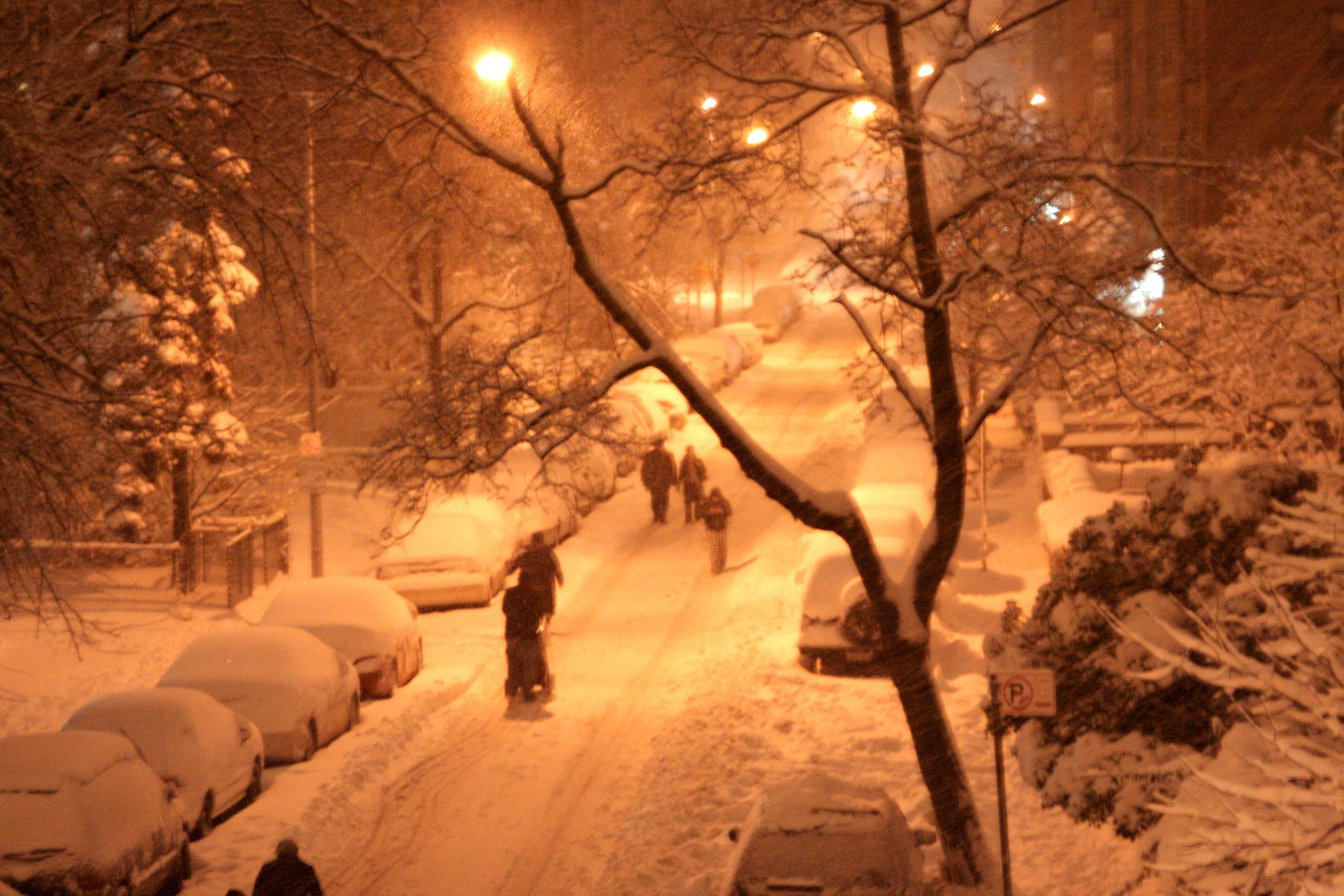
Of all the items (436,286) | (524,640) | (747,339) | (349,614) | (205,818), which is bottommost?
(205,818)

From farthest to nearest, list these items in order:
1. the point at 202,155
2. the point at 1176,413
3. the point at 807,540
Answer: the point at 1176,413 < the point at 807,540 < the point at 202,155

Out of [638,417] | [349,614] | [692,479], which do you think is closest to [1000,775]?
[349,614]

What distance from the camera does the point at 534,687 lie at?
651 inches

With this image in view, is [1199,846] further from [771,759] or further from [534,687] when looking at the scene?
[534,687]

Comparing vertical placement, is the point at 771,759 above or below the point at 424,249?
below

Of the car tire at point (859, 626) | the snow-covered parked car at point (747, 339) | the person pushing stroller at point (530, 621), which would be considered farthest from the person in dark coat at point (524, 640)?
the snow-covered parked car at point (747, 339)

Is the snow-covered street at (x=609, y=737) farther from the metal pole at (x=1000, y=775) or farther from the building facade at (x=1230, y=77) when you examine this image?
the building facade at (x=1230, y=77)

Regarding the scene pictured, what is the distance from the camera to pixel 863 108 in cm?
1206

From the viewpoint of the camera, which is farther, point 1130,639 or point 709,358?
point 709,358

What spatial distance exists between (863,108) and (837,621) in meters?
6.45

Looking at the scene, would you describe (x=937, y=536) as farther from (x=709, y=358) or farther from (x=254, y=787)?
(x=709, y=358)

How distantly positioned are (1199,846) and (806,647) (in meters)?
11.0

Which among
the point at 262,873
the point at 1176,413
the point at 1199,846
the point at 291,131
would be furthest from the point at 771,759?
the point at 1176,413

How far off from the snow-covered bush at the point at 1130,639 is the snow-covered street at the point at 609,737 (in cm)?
85
